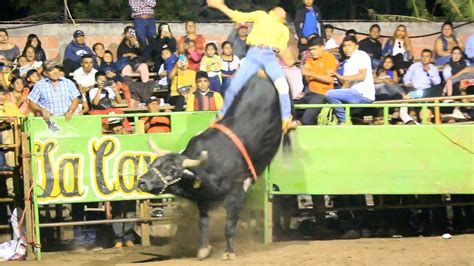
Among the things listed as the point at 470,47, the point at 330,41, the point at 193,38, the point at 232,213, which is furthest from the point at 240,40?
the point at 232,213

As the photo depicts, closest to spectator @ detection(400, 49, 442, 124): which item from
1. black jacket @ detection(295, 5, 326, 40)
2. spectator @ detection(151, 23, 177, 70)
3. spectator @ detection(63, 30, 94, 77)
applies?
black jacket @ detection(295, 5, 326, 40)

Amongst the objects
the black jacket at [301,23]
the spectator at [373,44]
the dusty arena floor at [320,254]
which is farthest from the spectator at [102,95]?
the spectator at [373,44]

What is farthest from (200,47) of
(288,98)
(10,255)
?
(10,255)

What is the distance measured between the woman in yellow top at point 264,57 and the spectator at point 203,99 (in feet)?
4.02

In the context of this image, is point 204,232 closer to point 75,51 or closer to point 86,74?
point 86,74

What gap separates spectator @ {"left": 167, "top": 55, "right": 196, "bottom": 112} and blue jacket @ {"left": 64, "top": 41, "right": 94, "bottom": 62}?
133 centimetres

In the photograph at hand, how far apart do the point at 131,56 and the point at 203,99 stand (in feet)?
9.69

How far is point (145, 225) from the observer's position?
14.0 m

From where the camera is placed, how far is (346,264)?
1203cm

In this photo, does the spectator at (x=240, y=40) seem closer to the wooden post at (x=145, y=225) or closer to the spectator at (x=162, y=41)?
the spectator at (x=162, y=41)

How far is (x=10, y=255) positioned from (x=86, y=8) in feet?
26.3

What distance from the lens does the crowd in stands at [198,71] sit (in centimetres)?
1459

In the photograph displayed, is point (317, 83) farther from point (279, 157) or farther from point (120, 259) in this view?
point (120, 259)

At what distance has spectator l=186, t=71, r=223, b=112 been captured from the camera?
14852 mm
